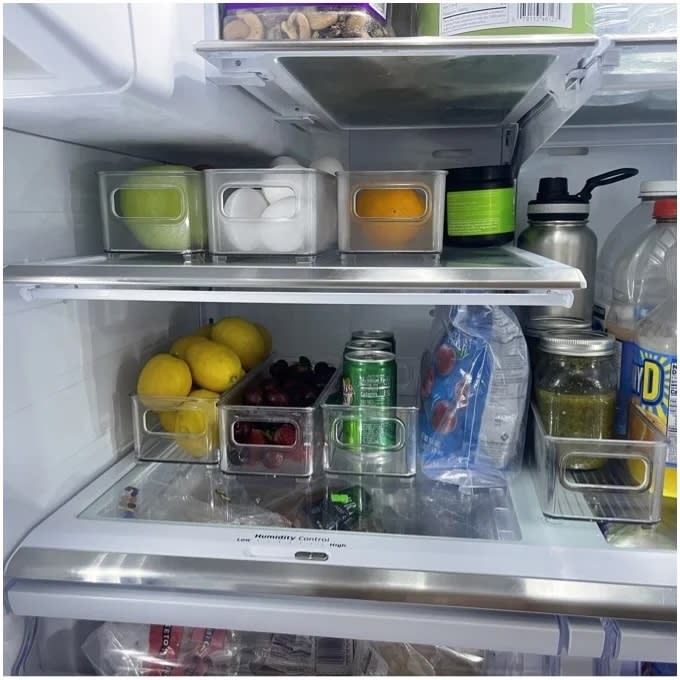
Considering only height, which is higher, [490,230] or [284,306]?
[490,230]

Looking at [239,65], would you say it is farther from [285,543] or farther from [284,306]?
[284,306]

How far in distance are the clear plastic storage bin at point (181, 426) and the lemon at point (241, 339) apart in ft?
0.56

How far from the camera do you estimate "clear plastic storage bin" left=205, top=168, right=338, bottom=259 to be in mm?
841

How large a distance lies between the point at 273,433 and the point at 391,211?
0.38 metres

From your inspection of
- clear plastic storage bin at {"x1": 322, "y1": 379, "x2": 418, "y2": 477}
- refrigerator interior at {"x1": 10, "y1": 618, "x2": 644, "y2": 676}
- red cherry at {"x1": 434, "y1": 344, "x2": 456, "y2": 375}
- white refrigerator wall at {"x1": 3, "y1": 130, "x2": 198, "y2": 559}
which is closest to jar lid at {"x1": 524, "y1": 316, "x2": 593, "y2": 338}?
red cherry at {"x1": 434, "y1": 344, "x2": 456, "y2": 375}

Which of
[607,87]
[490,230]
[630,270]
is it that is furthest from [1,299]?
[630,270]

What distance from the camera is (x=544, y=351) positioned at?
34.4 inches

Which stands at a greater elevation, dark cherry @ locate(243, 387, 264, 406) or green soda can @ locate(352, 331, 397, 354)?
green soda can @ locate(352, 331, 397, 354)

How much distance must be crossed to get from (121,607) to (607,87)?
0.88m

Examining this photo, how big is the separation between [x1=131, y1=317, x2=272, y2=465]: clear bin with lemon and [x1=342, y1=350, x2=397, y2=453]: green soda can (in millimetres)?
210

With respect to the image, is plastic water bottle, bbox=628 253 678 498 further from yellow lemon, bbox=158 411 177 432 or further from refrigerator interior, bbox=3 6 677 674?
yellow lemon, bbox=158 411 177 432

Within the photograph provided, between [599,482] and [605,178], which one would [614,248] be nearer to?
[605,178]

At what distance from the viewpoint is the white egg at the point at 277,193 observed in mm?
851

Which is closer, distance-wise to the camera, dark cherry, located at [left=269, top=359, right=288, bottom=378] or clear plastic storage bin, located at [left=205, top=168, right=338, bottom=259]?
clear plastic storage bin, located at [left=205, top=168, right=338, bottom=259]
